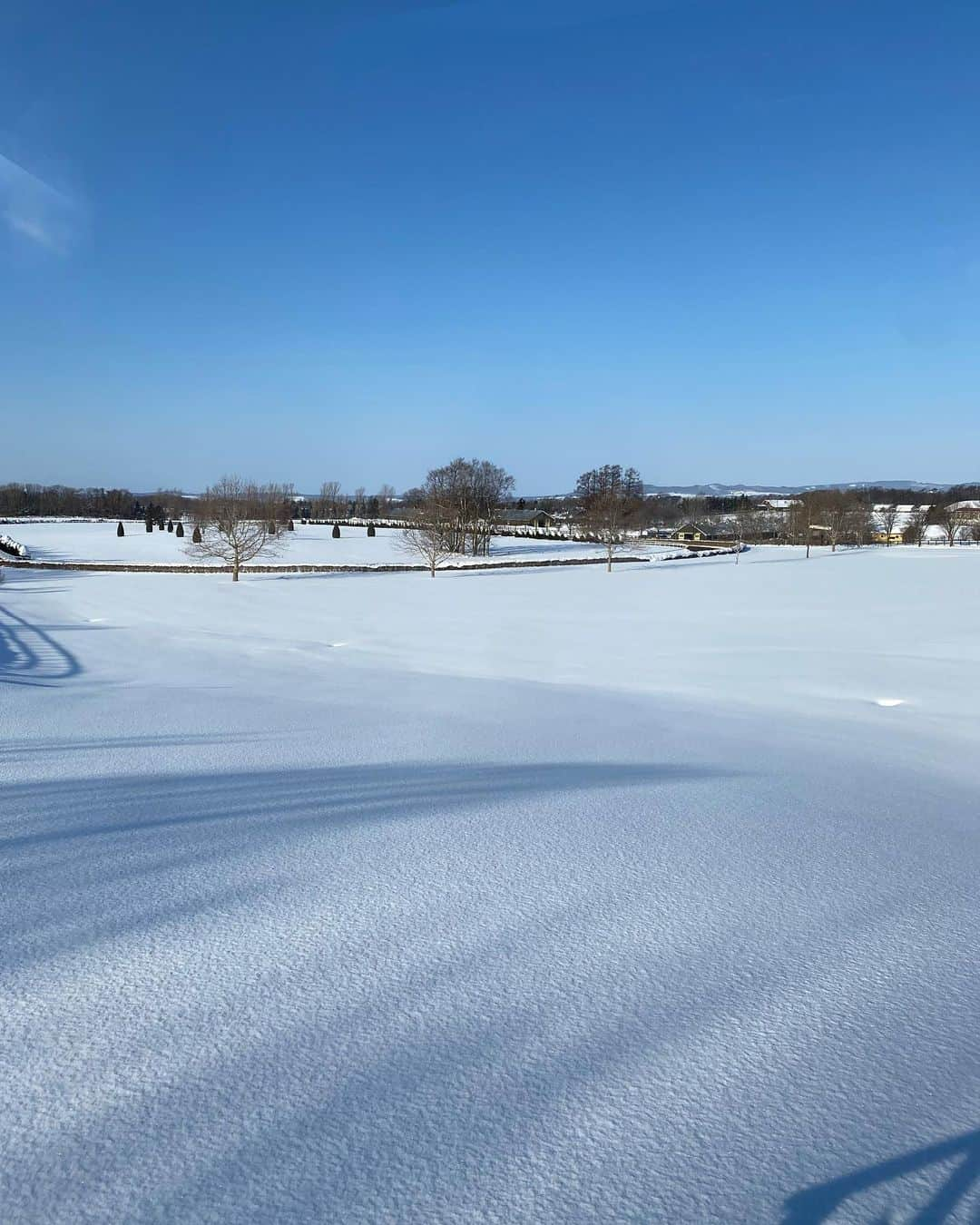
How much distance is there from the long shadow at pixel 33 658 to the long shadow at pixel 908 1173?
460 inches

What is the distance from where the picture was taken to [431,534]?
51.5 m

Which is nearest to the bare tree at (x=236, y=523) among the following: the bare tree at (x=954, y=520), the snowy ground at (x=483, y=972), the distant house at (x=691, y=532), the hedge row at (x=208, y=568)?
the hedge row at (x=208, y=568)

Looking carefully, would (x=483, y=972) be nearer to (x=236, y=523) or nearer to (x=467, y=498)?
(x=236, y=523)

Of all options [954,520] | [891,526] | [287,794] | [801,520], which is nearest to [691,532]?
[801,520]

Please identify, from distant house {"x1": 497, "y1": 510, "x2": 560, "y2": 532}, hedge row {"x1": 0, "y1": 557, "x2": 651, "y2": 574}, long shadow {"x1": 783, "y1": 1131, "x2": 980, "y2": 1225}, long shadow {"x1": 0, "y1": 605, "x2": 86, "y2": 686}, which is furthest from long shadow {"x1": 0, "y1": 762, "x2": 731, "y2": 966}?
distant house {"x1": 497, "y1": 510, "x2": 560, "y2": 532}

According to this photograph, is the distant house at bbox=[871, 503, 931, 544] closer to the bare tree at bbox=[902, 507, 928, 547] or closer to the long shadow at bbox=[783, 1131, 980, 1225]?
the bare tree at bbox=[902, 507, 928, 547]

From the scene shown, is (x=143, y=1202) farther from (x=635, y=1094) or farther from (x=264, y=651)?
(x=264, y=651)

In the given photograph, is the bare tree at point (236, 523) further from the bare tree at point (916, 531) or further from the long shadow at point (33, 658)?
the bare tree at point (916, 531)

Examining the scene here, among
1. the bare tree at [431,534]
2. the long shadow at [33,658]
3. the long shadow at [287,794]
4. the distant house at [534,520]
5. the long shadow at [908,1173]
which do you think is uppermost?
the distant house at [534,520]

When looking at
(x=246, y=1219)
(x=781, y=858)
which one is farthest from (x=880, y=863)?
(x=246, y=1219)

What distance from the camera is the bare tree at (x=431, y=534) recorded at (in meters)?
51.2

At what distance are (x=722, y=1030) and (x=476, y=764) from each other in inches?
170

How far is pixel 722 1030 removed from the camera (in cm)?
296

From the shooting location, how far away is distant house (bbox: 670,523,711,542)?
→ 103 m
